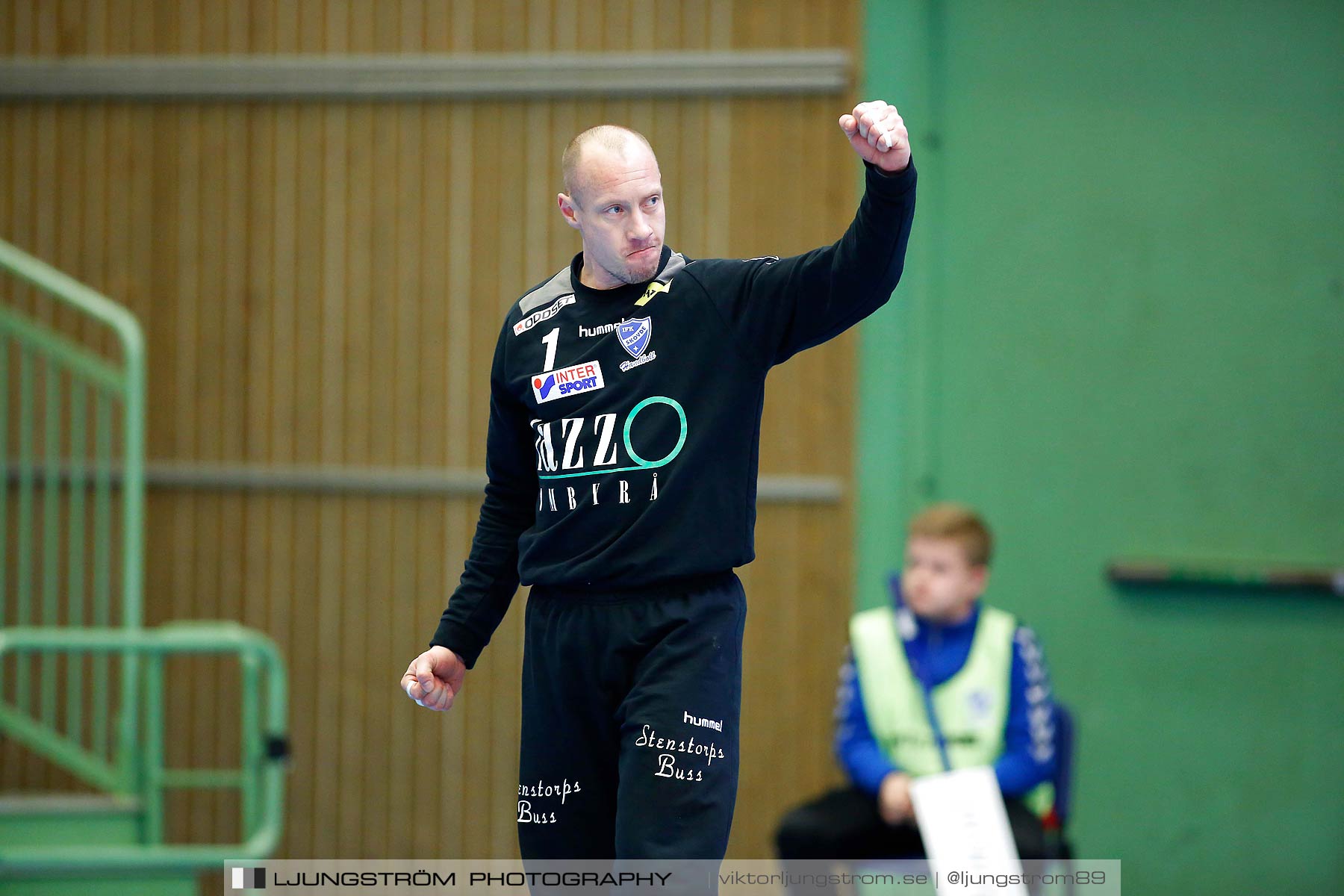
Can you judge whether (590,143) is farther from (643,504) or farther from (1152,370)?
(1152,370)

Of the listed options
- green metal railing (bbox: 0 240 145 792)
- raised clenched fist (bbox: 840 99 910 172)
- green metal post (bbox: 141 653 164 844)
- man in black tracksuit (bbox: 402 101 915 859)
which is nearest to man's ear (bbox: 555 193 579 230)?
man in black tracksuit (bbox: 402 101 915 859)

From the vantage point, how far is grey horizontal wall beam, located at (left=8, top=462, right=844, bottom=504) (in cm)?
460

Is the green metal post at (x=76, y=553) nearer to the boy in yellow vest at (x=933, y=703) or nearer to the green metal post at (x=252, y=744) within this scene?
the green metal post at (x=252, y=744)

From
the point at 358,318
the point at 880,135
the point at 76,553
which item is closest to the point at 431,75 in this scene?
the point at 358,318

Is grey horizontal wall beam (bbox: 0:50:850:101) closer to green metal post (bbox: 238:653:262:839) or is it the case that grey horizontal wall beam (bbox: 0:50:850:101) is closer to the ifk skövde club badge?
green metal post (bbox: 238:653:262:839)

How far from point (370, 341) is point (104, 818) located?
5.41 ft

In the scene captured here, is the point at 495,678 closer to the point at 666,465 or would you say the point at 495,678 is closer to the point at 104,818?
the point at 104,818

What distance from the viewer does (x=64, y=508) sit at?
4738 millimetres

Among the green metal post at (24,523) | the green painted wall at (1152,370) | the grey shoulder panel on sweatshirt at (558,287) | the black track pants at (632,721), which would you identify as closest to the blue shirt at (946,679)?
the green painted wall at (1152,370)

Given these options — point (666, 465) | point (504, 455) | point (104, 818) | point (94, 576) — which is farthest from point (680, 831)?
point (94, 576)

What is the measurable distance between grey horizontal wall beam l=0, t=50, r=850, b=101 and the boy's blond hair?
156 centimetres

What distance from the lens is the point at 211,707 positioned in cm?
467

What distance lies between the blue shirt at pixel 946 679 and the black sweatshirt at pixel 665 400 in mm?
1556

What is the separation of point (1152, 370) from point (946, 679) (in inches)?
54.2
